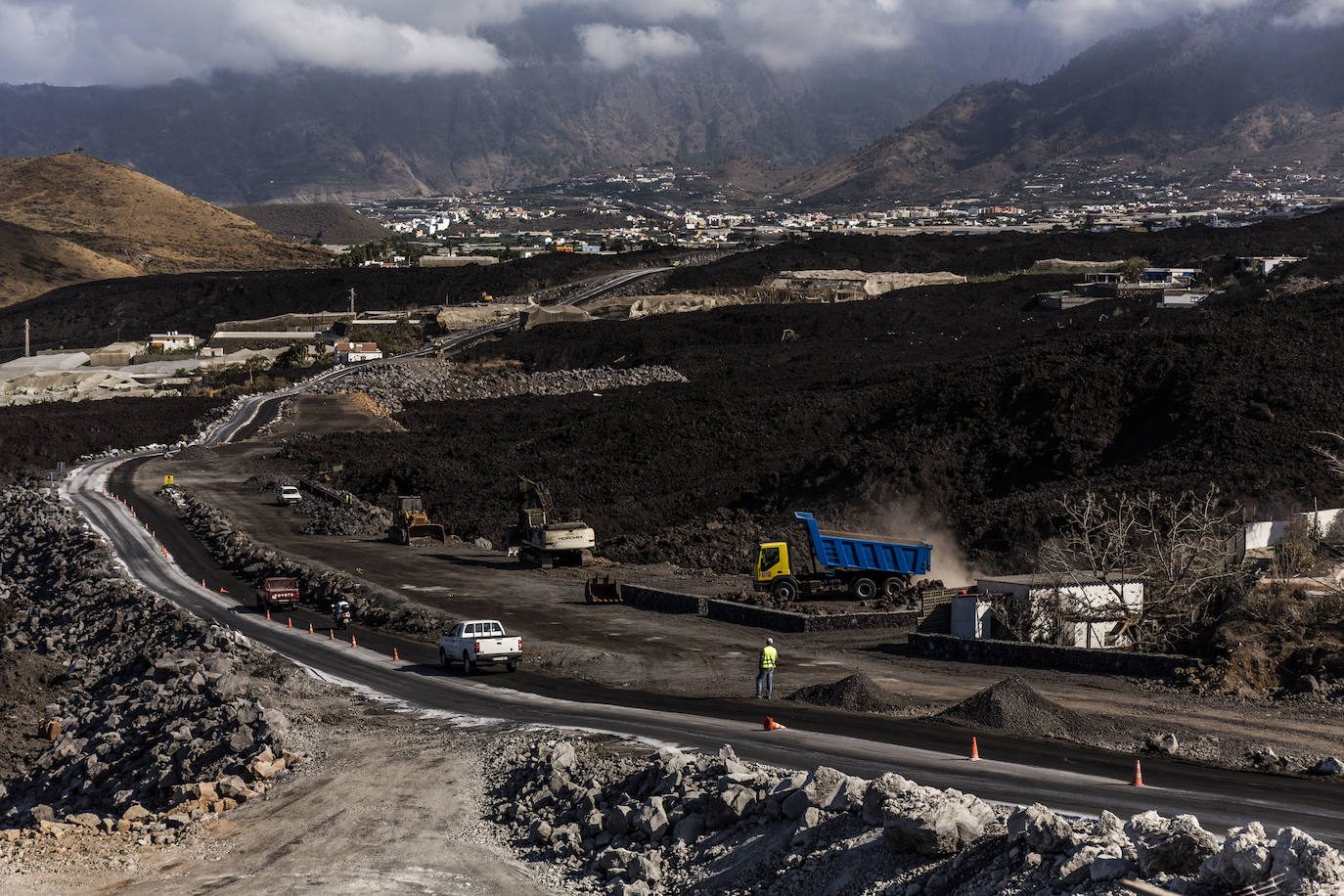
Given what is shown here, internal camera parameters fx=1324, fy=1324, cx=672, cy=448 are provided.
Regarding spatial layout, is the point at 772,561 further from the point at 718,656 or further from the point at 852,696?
the point at 852,696

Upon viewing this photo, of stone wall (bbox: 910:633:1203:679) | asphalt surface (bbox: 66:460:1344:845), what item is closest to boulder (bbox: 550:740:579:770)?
asphalt surface (bbox: 66:460:1344:845)

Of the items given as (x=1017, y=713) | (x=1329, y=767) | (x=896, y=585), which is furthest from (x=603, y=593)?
(x=1329, y=767)

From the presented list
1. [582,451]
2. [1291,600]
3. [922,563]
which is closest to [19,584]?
[582,451]

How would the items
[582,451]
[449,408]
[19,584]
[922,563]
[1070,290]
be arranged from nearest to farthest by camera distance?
[922,563]
[19,584]
[582,451]
[449,408]
[1070,290]

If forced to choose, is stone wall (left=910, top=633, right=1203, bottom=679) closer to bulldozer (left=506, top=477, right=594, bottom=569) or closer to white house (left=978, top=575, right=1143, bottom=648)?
white house (left=978, top=575, right=1143, bottom=648)

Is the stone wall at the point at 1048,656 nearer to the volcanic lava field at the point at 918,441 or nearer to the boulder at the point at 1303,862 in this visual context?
the volcanic lava field at the point at 918,441

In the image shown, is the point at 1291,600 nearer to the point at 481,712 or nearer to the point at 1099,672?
the point at 1099,672
